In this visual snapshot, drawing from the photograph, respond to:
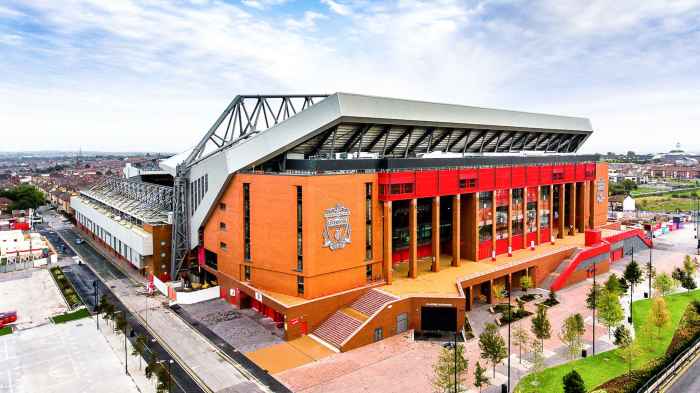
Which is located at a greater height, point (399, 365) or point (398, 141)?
point (398, 141)

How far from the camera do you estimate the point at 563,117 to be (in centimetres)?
7625

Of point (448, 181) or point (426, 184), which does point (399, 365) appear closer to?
point (426, 184)

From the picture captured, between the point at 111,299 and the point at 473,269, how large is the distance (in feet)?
144

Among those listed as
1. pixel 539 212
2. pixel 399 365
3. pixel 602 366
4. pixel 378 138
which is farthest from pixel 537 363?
pixel 539 212

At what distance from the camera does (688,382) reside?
33.9 metres

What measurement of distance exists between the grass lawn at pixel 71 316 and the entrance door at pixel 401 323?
33.8 m

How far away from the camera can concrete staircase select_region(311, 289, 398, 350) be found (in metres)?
41.1

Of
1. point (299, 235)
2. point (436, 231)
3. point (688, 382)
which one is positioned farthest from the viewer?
point (436, 231)

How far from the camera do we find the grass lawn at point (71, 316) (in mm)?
48344

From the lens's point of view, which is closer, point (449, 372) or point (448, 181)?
point (449, 372)

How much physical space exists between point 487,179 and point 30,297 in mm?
59353

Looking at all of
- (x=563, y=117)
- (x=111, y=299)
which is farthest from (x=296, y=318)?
(x=563, y=117)

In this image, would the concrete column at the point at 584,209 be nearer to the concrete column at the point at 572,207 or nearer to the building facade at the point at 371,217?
the concrete column at the point at 572,207

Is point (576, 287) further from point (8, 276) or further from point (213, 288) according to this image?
point (8, 276)
